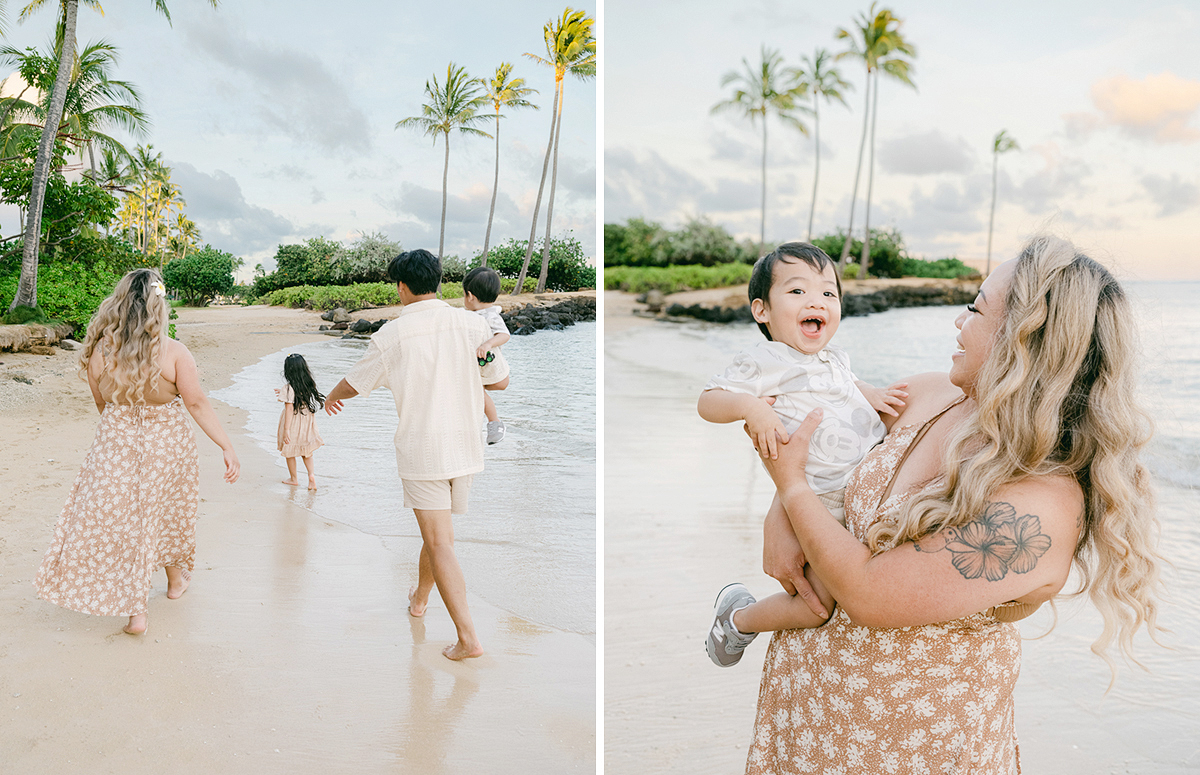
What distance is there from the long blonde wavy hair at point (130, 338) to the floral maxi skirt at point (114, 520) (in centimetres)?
13

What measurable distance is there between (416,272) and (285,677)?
1.46 m

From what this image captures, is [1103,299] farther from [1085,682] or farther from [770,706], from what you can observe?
[1085,682]

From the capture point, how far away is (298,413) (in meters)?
4.84

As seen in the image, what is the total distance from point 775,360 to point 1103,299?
51cm

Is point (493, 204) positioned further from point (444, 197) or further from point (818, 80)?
point (818, 80)

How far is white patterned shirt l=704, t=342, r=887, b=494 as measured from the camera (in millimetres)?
1254

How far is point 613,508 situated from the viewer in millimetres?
5465

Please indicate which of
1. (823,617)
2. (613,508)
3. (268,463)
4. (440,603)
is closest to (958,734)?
(823,617)

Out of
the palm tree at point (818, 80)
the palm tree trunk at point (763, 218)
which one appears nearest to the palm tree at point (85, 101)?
the palm tree at point (818, 80)

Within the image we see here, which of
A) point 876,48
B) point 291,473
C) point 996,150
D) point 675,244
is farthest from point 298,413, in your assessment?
point 996,150

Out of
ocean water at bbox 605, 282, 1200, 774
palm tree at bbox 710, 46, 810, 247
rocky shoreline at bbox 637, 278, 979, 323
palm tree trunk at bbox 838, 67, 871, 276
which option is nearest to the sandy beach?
ocean water at bbox 605, 282, 1200, 774

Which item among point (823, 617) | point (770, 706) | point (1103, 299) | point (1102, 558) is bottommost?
point (770, 706)

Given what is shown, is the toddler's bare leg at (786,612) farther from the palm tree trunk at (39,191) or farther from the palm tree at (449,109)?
the palm tree at (449,109)

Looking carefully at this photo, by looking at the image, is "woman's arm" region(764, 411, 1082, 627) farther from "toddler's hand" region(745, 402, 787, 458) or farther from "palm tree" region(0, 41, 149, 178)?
"palm tree" region(0, 41, 149, 178)
